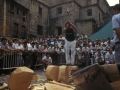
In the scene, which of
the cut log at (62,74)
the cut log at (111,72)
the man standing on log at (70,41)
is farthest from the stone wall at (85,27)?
the cut log at (111,72)

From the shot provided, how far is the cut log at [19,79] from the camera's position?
355 centimetres

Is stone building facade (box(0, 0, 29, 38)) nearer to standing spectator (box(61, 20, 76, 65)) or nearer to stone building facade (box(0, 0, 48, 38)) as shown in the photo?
stone building facade (box(0, 0, 48, 38))

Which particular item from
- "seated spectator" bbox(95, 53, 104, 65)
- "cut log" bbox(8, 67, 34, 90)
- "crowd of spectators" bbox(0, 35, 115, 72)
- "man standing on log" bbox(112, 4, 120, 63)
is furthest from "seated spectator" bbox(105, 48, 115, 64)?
"cut log" bbox(8, 67, 34, 90)

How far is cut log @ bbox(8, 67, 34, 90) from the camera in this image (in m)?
3.55

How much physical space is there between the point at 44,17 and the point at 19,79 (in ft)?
81.9

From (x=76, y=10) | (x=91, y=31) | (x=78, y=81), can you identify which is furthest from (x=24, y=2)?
(x=78, y=81)

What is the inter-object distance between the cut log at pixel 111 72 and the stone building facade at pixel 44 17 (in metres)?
18.2

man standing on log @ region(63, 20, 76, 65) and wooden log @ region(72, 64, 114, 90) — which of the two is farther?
man standing on log @ region(63, 20, 76, 65)

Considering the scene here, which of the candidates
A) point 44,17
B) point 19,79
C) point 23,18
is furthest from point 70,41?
point 44,17

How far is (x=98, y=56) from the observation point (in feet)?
34.6

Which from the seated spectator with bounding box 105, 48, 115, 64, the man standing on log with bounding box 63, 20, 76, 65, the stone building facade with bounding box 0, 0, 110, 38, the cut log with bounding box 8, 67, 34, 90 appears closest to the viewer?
the cut log with bounding box 8, 67, 34, 90

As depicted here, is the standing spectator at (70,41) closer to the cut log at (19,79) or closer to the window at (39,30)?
the cut log at (19,79)

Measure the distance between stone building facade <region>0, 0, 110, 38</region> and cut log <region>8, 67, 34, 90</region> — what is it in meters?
15.9

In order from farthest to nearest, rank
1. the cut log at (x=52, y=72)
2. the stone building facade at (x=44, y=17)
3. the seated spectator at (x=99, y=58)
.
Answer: the stone building facade at (x=44, y=17), the seated spectator at (x=99, y=58), the cut log at (x=52, y=72)
